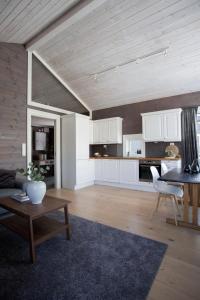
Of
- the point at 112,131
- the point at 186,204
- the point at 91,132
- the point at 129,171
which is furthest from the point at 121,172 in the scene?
the point at 186,204

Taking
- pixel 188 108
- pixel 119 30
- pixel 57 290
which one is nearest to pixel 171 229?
pixel 57 290

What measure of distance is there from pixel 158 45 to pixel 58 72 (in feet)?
9.50

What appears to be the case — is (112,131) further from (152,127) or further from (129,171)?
(129,171)

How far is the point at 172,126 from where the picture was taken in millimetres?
4449

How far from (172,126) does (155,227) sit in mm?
2852

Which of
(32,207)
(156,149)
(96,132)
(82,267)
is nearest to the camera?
(82,267)

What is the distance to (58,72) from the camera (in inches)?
195

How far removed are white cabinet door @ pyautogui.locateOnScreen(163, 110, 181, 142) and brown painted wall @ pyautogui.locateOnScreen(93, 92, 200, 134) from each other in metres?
0.47

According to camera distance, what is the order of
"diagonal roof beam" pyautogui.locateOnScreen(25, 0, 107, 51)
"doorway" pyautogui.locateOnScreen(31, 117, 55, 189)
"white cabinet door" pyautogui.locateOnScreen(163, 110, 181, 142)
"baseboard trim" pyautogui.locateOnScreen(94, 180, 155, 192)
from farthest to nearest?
"doorway" pyautogui.locateOnScreen(31, 117, 55, 189), "baseboard trim" pyautogui.locateOnScreen(94, 180, 155, 192), "white cabinet door" pyautogui.locateOnScreen(163, 110, 181, 142), "diagonal roof beam" pyautogui.locateOnScreen(25, 0, 107, 51)

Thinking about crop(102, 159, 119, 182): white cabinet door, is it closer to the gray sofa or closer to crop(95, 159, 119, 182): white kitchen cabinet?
crop(95, 159, 119, 182): white kitchen cabinet

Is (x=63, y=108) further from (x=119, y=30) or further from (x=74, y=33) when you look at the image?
(x=119, y=30)

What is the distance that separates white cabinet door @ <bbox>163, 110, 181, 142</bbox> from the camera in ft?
14.3

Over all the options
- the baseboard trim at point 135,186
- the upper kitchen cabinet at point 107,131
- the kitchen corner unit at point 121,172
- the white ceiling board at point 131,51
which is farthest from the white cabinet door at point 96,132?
the baseboard trim at point 135,186

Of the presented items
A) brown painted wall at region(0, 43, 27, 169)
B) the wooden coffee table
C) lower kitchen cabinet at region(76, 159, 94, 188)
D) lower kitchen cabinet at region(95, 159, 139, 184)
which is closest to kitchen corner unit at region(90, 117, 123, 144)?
Answer: lower kitchen cabinet at region(95, 159, 139, 184)
